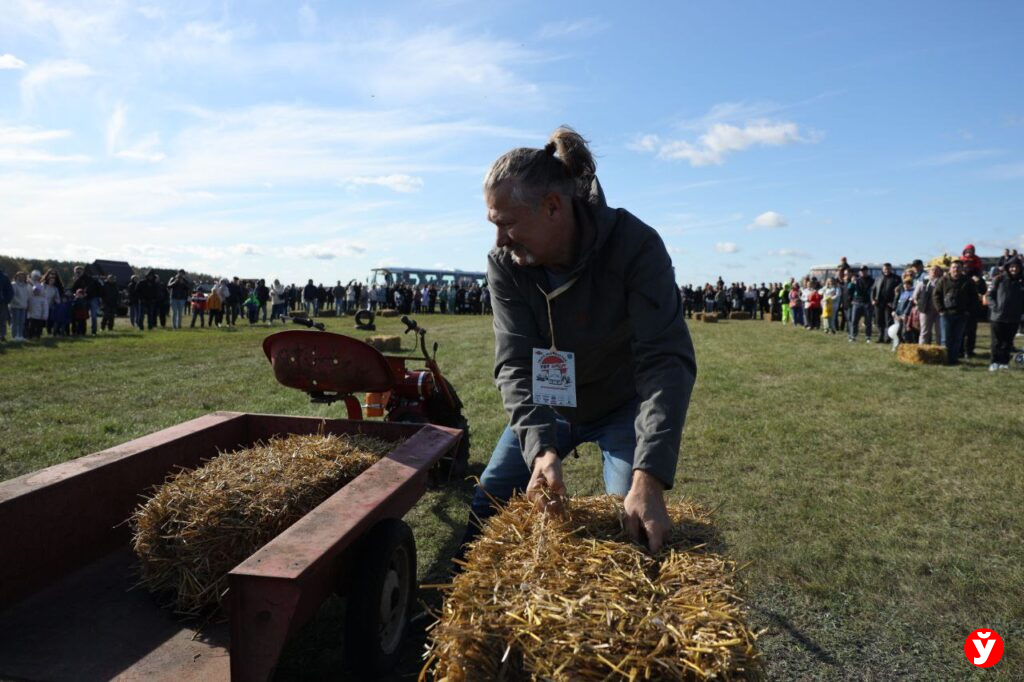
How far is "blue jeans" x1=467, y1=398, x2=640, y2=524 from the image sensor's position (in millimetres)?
2662

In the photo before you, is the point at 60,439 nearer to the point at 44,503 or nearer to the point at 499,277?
the point at 44,503

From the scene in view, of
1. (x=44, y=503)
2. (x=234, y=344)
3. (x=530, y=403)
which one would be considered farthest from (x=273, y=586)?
(x=234, y=344)

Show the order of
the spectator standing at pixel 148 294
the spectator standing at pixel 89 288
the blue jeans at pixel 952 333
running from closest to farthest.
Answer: the blue jeans at pixel 952 333
the spectator standing at pixel 89 288
the spectator standing at pixel 148 294

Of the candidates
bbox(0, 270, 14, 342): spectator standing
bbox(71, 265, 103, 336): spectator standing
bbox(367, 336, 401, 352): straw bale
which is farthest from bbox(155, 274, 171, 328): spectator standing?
bbox(367, 336, 401, 352): straw bale

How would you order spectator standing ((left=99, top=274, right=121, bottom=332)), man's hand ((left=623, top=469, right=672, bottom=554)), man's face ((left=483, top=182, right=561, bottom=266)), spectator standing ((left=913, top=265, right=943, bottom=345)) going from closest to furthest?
man's hand ((left=623, top=469, right=672, bottom=554)) < man's face ((left=483, top=182, right=561, bottom=266)) < spectator standing ((left=913, top=265, right=943, bottom=345)) < spectator standing ((left=99, top=274, right=121, bottom=332))

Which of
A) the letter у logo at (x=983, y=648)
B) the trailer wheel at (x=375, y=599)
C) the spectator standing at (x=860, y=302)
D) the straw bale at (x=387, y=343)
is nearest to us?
the trailer wheel at (x=375, y=599)

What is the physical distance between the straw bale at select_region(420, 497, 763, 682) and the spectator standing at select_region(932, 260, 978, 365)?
44.8 feet

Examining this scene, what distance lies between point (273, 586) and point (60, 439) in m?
6.06

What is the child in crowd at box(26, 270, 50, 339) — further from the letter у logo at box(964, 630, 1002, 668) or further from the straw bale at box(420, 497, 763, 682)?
the letter у logo at box(964, 630, 1002, 668)

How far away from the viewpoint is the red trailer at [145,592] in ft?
7.22

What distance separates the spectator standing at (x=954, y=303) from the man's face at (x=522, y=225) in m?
13.3

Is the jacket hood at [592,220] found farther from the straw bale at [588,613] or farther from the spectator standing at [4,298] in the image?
the spectator standing at [4,298]

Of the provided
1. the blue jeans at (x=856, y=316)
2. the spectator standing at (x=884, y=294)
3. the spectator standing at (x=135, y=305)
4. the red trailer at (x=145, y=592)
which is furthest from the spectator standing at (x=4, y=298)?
the blue jeans at (x=856, y=316)

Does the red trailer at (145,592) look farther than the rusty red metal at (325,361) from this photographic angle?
No
